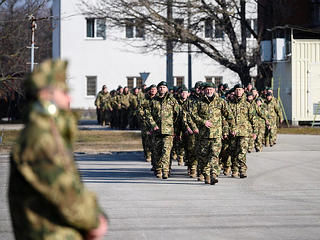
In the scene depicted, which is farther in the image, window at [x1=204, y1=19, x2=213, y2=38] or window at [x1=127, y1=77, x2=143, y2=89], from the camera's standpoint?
window at [x1=127, y1=77, x2=143, y2=89]

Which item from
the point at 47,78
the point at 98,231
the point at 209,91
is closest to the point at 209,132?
the point at 209,91

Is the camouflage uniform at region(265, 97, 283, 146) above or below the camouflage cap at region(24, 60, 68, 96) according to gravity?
below

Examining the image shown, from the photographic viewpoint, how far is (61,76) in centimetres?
408

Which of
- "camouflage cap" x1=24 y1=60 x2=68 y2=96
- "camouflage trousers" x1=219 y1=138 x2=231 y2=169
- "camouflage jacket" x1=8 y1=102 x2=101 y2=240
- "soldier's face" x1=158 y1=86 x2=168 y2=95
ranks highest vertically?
"soldier's face" x1=158 y1=86 x2=168 y2=95

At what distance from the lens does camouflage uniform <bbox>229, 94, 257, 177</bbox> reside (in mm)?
14352

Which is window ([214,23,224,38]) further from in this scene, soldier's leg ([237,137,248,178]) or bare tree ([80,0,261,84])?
soldier's leg ([237,137,248,178])

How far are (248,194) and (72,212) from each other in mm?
8325

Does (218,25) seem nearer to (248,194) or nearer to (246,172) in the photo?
(246,172)

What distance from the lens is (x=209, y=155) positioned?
13.2 m

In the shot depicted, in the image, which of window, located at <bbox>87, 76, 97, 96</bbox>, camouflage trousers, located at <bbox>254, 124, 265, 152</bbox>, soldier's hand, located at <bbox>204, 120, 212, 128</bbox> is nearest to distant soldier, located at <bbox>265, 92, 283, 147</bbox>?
camouflage trousers, located at <bbox>254, 124, 265, 152</bbox>

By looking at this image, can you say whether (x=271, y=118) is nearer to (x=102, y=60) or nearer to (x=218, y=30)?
(x=218, y=30)

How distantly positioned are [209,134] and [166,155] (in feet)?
4.27

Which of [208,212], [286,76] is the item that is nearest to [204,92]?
[208,212]

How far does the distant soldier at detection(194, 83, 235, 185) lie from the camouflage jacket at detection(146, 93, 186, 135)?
2.91ft
